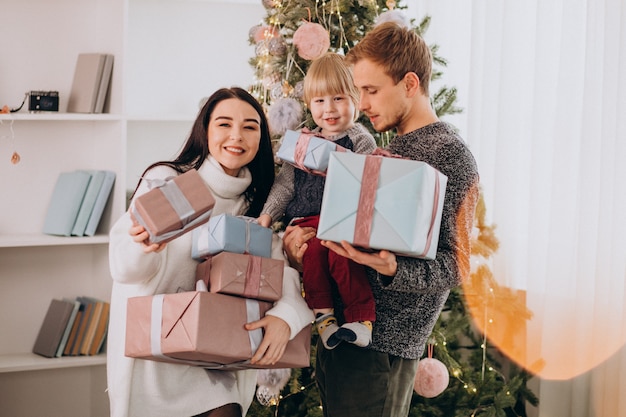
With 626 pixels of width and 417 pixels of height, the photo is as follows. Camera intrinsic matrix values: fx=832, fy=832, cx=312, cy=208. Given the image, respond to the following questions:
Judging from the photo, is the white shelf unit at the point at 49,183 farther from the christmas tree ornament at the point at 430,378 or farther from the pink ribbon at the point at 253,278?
the pink ribbon at the point at 253,278

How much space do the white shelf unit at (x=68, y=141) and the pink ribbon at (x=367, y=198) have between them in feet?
6.72

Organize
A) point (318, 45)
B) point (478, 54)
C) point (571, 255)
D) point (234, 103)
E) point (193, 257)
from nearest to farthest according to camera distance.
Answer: point (193, 257), point (234, 103), point (318, 45), point (571, 255), point (478, 54)

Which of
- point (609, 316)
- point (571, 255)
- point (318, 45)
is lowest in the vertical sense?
point (609, 316)

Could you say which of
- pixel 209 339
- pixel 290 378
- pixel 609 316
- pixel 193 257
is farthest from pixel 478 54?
pixel 209 339

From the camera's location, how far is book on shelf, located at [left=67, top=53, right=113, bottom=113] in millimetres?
3664

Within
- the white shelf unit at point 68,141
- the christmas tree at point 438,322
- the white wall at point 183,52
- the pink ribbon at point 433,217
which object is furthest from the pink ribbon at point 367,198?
the white wall at point 183,52

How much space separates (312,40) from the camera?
9.67 feet

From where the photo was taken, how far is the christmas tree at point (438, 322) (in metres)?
3.09

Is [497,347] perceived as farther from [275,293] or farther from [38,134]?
[38,134]

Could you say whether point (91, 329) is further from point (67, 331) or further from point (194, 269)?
point (194, 269)

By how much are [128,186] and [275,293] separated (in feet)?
6.71

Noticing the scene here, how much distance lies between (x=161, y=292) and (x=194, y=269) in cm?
11

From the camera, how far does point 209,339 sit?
1896mm

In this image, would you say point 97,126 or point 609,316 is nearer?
point 609,316
